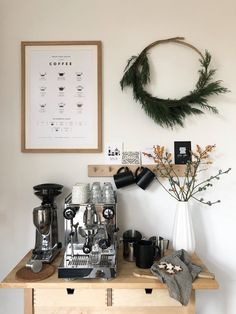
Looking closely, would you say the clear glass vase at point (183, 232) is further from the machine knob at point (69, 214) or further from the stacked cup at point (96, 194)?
the machine knob at point (69, 214)

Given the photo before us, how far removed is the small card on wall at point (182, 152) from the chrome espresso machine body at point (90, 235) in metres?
0.49

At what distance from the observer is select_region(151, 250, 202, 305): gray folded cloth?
112cm

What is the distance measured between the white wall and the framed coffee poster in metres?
0.05

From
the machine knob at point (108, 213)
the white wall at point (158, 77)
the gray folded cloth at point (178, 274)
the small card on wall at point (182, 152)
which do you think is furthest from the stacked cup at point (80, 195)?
the small card on wall at point (182, 152)

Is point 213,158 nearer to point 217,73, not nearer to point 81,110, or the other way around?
point 217,73

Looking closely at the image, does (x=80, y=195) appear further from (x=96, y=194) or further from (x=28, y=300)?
(x=28, y=300)

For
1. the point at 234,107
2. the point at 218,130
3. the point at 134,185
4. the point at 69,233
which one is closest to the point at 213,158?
the point at 218,130

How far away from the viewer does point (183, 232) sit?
142 centimetres

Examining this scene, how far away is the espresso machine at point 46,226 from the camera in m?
1.36

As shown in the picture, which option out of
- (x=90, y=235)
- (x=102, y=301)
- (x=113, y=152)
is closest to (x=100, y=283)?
(x=102, y=301)

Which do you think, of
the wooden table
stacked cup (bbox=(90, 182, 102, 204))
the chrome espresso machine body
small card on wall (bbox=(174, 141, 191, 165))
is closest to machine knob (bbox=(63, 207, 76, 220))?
the chrome espresso machine body

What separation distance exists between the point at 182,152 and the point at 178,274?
706mm

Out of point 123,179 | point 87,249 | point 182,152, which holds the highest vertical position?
point 182,152

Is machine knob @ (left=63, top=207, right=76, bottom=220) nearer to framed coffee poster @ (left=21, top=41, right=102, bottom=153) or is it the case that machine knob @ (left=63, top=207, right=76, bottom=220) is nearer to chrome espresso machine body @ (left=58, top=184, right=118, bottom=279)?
chrome espresso machine body @ (left=58, top=184, right=118, bottom=279)
